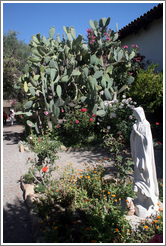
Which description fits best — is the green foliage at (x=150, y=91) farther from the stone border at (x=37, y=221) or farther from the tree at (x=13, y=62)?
the tree at (x=13, y=62)

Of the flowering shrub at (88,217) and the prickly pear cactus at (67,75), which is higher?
the prickly pear cactus at (67,75)

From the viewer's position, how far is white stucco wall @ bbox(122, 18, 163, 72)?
8.81 m

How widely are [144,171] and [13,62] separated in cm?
1147

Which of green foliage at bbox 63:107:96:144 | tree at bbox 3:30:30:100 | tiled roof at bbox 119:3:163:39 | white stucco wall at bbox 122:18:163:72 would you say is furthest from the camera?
tree at bbox 3:30:30:100

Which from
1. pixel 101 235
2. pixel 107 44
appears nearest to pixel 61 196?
pixel 101 235

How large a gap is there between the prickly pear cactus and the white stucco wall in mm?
1492

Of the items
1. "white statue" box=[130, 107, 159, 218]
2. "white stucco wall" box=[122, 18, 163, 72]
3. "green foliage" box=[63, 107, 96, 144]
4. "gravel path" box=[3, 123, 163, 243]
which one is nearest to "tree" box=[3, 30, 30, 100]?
"gravel path" box=[3, 123, 163, 243]

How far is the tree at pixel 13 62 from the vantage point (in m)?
11.8

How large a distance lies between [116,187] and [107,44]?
7197 millimetres

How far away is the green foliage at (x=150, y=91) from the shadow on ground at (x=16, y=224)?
601cm

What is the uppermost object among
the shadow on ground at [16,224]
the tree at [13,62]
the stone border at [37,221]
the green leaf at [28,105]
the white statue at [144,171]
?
the tree at [13,62]

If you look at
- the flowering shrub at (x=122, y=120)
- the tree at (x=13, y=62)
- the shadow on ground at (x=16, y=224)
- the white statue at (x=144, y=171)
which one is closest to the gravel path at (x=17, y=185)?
the shadow on ground at (x=16, y=224)

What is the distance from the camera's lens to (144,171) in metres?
3.08

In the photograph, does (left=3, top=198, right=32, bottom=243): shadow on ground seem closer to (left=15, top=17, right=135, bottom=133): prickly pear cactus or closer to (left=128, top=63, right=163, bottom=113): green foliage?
(left=15, top=17, right=135, bottom=133): prickly pear cactus
